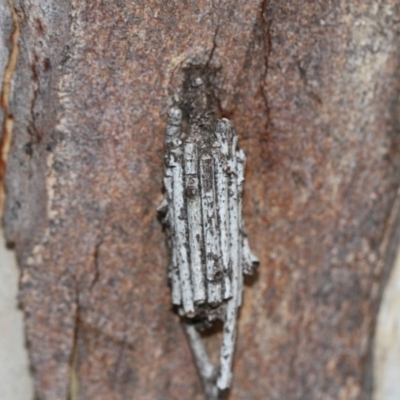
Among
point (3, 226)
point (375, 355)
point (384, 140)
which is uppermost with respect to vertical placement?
point (384, 140)

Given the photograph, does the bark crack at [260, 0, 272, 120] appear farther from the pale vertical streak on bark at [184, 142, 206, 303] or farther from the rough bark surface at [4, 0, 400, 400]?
the pale vertical streak on bark at [184, 142, 206, 303]

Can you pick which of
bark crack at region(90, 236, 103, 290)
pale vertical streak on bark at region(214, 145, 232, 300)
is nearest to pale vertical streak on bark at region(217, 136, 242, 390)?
pale vertical streak on bark at region(214, 145, 232, 300)

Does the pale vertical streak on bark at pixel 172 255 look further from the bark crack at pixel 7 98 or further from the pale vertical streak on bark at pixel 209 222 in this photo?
the bark crack at pixel 7 98

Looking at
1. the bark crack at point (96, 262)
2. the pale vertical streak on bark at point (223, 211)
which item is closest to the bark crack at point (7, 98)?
the bark crack at point (96, 262)

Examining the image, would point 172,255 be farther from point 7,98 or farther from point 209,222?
point 7,98

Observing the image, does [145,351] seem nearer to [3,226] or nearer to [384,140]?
[3,226]

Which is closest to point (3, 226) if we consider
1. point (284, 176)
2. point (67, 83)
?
point (67, 83)
